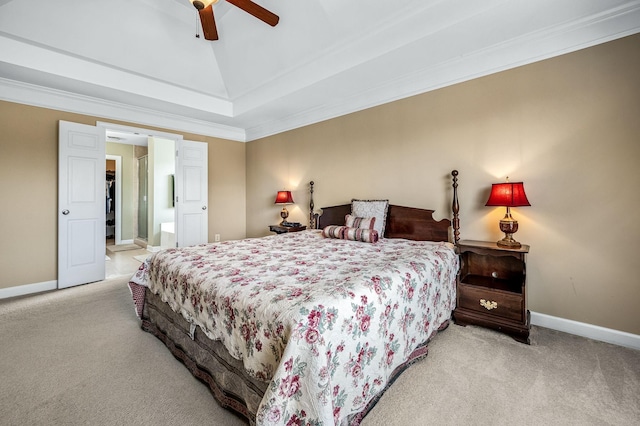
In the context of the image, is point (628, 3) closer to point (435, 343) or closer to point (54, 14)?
point (435, 343)

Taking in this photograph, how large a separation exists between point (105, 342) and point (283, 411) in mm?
2029

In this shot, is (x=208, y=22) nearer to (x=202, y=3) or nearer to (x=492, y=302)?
(x=202, y=3)

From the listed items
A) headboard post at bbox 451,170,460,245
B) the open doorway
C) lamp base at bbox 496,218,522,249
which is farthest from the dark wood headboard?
the open doorway

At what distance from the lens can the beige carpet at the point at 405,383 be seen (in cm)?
Result: 149

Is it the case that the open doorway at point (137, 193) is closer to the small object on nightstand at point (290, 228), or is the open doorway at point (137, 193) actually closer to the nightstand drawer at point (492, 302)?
the small object on nightstand at point (290, 228)

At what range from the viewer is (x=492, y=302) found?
7.83ft

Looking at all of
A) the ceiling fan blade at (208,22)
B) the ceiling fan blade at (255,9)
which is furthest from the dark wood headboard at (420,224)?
the ceiling fan blade at (208,22)

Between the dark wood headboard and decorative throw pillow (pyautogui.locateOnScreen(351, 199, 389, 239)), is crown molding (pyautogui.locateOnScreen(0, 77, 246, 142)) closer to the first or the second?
decorative throw pillow (pyautogui.locateOnScreen(351, 199, 389, 239))

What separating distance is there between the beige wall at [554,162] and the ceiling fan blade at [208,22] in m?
2.10

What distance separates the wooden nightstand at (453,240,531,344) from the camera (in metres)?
2.26

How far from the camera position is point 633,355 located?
6.67 ft

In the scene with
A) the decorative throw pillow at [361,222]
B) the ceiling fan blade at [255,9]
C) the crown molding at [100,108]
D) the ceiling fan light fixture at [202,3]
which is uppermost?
the ceiling fan blade at [255,9]

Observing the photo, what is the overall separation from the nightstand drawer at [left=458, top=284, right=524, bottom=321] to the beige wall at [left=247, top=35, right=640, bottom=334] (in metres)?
0.52

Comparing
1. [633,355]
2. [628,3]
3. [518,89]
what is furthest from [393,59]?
[633,355]
